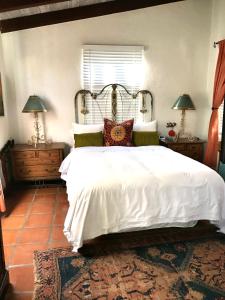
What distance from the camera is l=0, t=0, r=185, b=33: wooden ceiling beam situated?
3631mm

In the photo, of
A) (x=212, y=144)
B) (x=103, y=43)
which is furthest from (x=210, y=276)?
(x=103, y=43)

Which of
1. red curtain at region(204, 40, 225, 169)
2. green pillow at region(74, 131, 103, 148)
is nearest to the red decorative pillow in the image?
green pillow at region(74, 131, 103, 148)

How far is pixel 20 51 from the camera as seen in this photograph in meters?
3.85

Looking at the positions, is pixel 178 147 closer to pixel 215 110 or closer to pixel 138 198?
pixel 215 110

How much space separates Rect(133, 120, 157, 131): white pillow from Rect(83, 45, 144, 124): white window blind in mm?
307

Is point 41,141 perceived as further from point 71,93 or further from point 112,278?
point 112,278

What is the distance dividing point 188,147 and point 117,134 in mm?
1254

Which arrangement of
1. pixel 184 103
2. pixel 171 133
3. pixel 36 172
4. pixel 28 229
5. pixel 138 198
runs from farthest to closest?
pixel 171 133
pixel 184 103
pixel 36 172
pixel 28 229
pixel 138 198

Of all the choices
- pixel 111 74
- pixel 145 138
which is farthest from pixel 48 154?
pixel 111 74

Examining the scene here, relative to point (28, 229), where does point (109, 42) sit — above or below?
above

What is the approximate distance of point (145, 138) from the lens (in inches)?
156

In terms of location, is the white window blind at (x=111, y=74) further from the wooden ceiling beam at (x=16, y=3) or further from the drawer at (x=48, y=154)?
the wooden ceiling beam at (x=16, y=3)

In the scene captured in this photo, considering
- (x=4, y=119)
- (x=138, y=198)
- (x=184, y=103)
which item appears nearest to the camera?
(x=138, y=198)

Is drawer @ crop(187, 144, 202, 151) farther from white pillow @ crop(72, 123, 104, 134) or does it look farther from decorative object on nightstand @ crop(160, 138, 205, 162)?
white pillow @ crop(72, 123, 104, 134)
